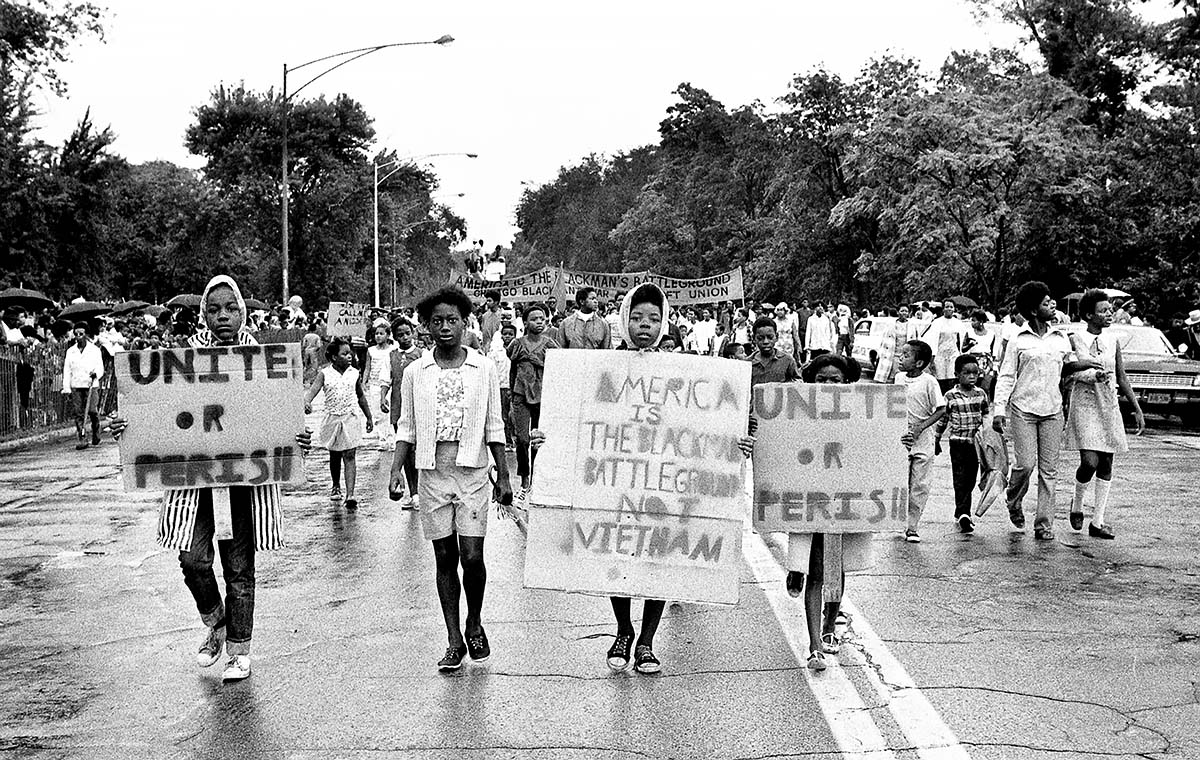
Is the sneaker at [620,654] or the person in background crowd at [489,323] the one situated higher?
the person in background crowd at [489,323]

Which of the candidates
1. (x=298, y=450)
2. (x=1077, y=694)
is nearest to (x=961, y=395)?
(x=1077, y=694)

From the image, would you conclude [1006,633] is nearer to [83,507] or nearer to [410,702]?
[410,702]

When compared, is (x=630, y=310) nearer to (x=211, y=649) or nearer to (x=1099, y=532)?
(x=211, y=649)

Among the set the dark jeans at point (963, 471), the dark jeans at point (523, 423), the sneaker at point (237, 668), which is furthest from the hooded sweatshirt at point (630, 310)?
the dark jeans at point (523, 423)

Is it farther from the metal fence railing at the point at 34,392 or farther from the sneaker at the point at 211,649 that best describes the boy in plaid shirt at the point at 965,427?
the metal fence railing at the point at 34,392

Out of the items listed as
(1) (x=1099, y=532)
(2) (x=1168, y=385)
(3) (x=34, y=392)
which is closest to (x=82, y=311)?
(3) (x=34, y=392)

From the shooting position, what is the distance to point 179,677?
6.51 meters

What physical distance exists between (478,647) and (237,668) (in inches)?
44.0

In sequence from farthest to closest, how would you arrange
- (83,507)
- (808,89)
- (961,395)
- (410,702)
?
(808,89) → (83,507) → (961,395) → (410,702)

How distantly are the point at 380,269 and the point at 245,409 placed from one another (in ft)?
199

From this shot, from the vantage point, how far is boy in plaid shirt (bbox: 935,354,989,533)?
10.6 meters

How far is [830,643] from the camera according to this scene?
6812 millimetres

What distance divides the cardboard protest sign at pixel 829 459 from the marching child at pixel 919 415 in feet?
10.6

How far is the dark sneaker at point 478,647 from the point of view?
6578 mm
